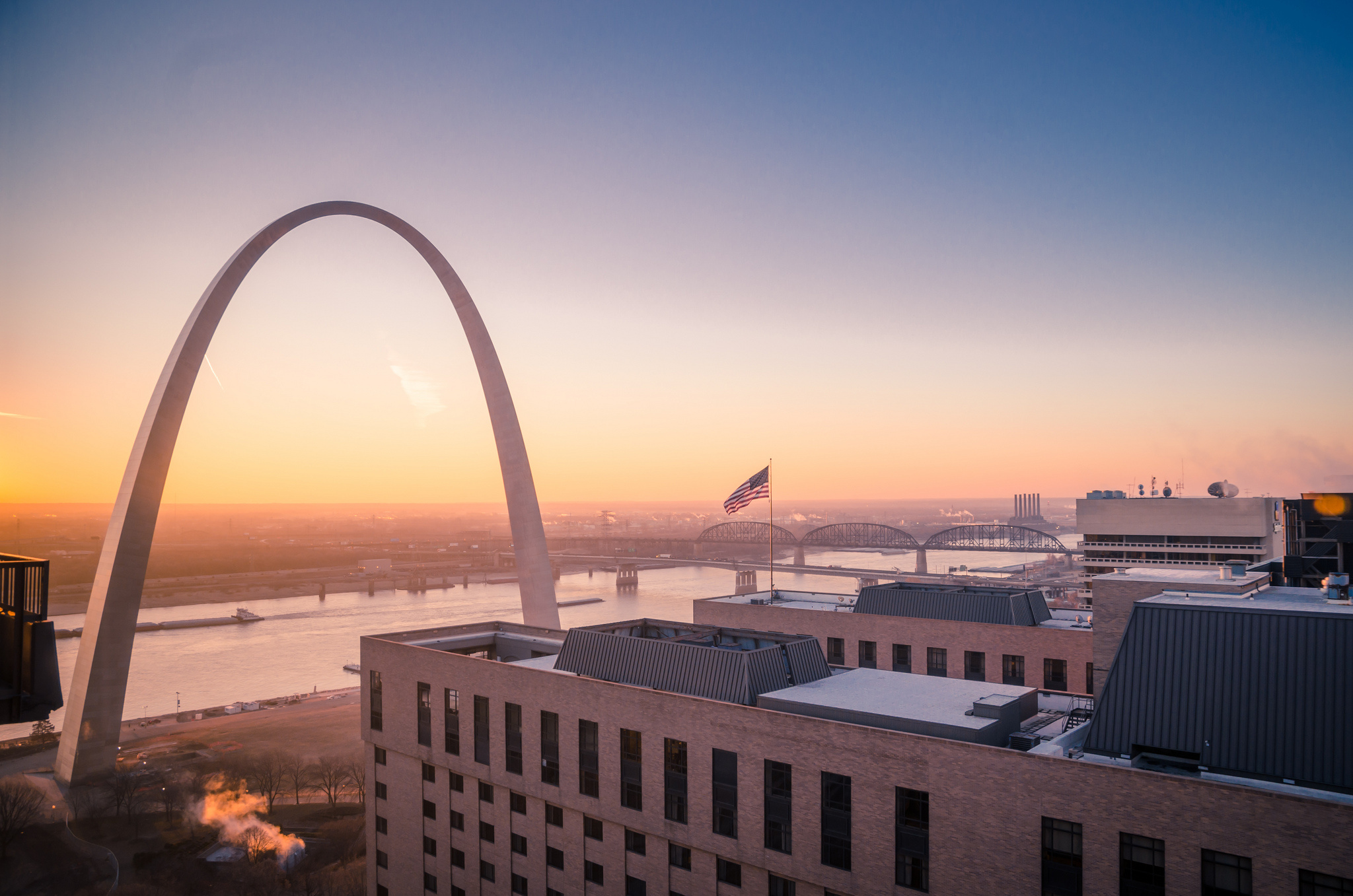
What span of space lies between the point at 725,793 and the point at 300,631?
9958cm

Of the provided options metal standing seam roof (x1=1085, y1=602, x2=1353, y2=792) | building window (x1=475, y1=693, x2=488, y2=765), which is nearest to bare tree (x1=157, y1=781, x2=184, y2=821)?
building window (x1=475, y1=693, x2=488, y2=765)

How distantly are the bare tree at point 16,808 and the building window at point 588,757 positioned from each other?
70.1 feet

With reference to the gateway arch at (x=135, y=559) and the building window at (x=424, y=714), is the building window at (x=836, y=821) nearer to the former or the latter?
the building window at (x=424, y=714)

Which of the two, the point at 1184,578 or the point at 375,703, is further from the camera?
the point at 375,703

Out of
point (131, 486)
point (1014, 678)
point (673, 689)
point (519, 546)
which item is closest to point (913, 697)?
point (673, 689)

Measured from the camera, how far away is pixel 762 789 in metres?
19.4

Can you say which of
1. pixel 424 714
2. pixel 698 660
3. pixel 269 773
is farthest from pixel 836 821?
pixel 269 773

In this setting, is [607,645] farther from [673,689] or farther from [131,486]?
[131,486]

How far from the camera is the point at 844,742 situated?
18219 mm

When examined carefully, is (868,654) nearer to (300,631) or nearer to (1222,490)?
(1222,490)

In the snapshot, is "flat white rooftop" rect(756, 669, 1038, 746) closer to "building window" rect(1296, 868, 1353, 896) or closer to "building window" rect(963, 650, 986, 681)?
"building window" rect(1296, 868, 1353, 896)

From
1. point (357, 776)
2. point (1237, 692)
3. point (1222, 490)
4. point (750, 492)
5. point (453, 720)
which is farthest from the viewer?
point (1222, 490)

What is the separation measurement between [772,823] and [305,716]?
5171 cm

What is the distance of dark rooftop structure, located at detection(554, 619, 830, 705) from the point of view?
21.9 metres
